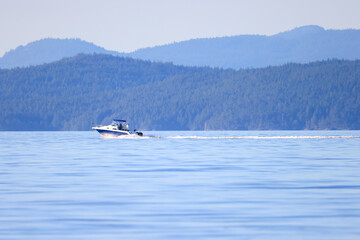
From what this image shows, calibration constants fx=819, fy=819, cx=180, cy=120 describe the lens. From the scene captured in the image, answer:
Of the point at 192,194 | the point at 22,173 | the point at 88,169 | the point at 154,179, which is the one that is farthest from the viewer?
the point at 88,169

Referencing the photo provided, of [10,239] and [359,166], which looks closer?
[10,239]

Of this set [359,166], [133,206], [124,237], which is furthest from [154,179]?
[124,237]

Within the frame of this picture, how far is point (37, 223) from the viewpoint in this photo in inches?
1031

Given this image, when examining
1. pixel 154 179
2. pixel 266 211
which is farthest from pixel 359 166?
pixel 266 211

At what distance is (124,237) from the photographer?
23.6 metres

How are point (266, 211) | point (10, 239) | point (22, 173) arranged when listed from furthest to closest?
point (22, 173) < point (266, 211) < point (10, 239)

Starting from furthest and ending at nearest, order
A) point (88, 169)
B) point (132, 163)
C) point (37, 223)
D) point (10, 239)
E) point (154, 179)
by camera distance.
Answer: point (132, 163), point (88, 169), point (154, 179), point (37, 223), point (10, 239)

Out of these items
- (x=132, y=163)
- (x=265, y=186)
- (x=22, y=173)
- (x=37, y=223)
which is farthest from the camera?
(x=132, y=163)

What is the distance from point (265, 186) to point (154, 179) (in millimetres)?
7077

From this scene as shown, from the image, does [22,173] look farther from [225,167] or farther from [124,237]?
[124,237]

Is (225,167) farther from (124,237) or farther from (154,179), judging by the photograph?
(124,237)

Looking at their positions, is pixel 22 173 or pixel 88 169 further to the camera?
pixel 88 169

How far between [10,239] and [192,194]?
11.8 m

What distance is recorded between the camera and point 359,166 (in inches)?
1986
